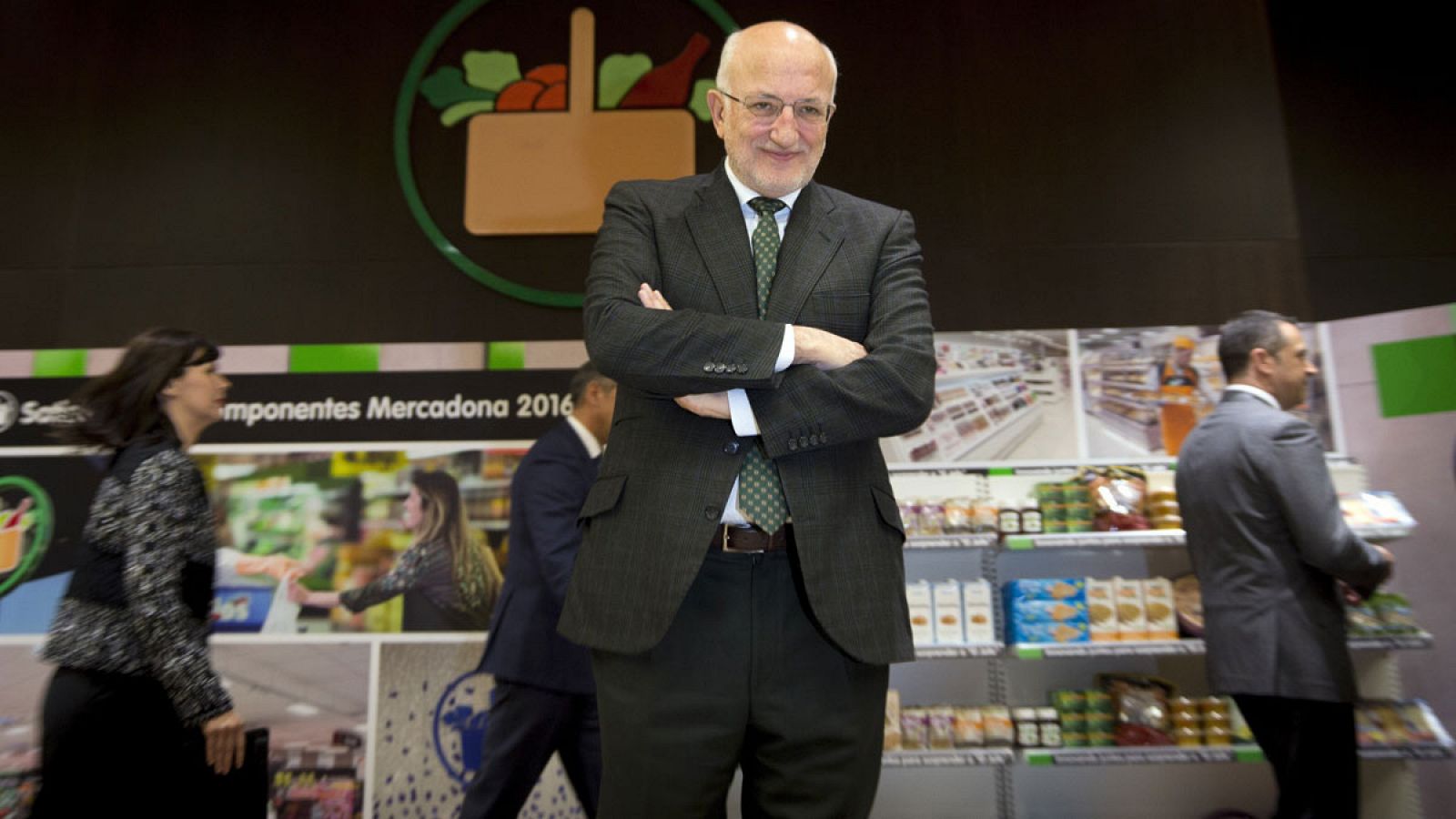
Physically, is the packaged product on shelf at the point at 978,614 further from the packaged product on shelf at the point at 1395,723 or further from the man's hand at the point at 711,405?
the man's hand at the point at 711,405

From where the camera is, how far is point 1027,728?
346cm

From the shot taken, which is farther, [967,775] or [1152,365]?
[1152,365]

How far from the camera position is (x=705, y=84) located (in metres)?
4.38

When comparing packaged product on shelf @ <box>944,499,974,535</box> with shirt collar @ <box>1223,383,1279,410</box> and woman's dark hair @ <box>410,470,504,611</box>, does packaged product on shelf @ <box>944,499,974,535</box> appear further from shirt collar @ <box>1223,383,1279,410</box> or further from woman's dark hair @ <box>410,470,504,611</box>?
woman's dark hair @ <box>410,470,504,611</box>

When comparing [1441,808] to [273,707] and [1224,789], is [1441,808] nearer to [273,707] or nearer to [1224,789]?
[1224,789]

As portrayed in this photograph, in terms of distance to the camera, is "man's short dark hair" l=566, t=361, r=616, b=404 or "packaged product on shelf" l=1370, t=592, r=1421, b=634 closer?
"packaged product on shelf" l=1370, t=592, r=1421, b=634

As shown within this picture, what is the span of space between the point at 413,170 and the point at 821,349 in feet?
11.2

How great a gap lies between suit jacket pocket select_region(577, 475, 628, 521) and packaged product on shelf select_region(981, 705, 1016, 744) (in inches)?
95.5

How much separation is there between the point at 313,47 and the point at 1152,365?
151 inches

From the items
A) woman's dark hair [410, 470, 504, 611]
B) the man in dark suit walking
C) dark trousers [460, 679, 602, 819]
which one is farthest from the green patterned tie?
woman's dark hair [410, 470, 504, 611]

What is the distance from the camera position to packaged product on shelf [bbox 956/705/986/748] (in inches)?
136

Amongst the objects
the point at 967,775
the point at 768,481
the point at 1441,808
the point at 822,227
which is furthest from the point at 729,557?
the point at 1441,808

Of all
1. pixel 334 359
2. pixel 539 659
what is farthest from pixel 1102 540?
pixel 334 359

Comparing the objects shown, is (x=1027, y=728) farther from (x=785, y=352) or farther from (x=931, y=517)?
(x=785, y=352)
